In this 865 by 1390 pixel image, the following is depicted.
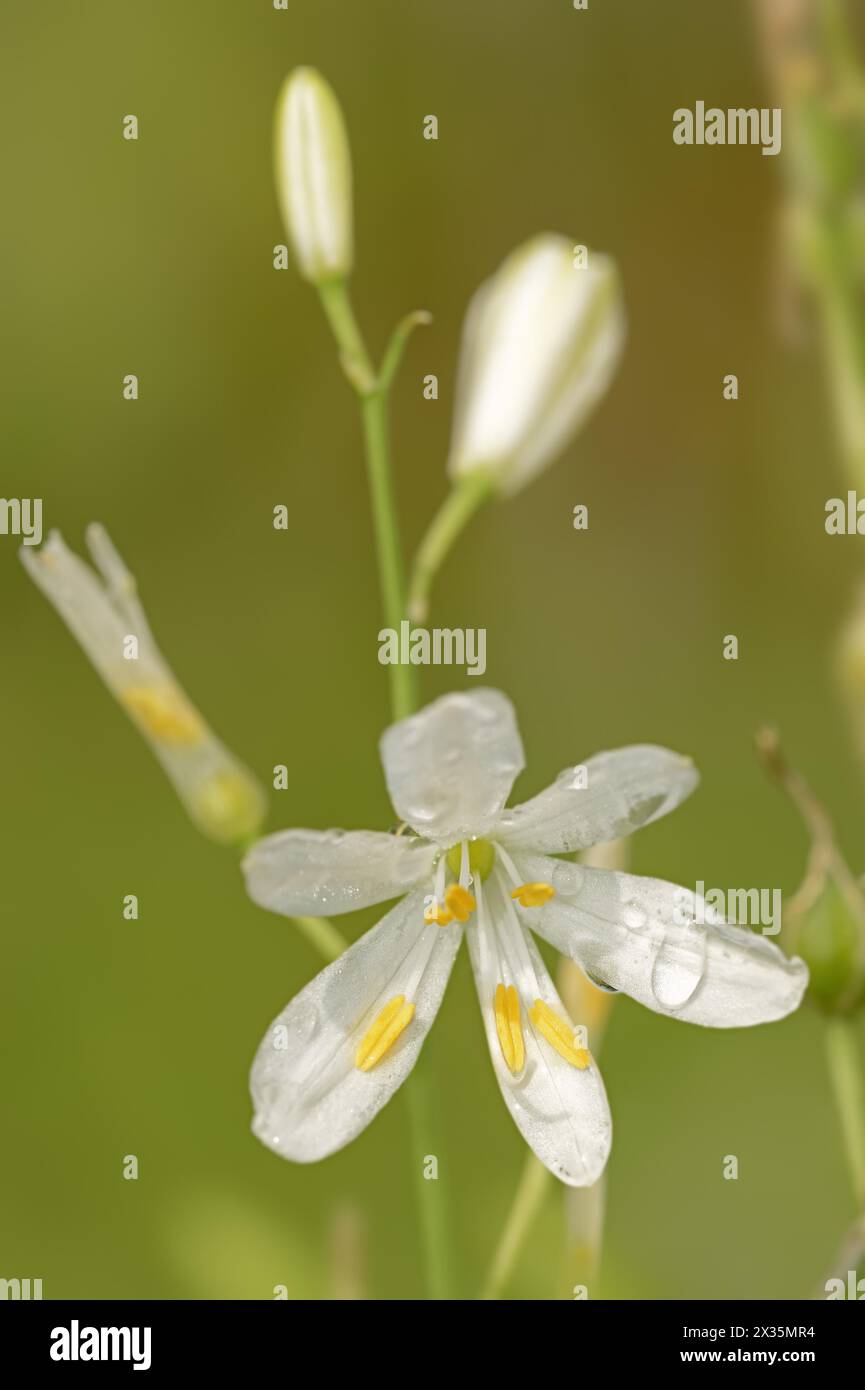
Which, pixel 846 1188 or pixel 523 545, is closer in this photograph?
pixel 846 1188

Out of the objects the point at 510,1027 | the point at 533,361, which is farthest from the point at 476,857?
the point at 533,361

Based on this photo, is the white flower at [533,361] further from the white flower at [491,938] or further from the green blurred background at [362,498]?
the green blurred background at [362,498]

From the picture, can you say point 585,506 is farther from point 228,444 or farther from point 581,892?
point 581,892

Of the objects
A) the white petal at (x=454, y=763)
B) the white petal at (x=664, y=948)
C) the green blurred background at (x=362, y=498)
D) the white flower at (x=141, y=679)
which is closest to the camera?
the white petal at (x=454, y=763)

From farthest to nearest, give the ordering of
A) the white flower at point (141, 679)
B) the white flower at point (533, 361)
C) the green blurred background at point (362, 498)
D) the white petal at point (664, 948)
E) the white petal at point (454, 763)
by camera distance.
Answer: the green blurred background at point (362, 498)
the white flower at point (533, 361)
the white flower at point (141, 679)
the white petal at point (664, 948)
the white petal at point (454, 763)

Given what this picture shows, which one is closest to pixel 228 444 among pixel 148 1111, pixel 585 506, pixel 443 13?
pixel 585 506

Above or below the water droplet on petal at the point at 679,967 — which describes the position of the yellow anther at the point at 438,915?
above

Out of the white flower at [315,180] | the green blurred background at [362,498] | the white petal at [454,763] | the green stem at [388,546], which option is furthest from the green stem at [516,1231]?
the green blurred background at [362,498]
